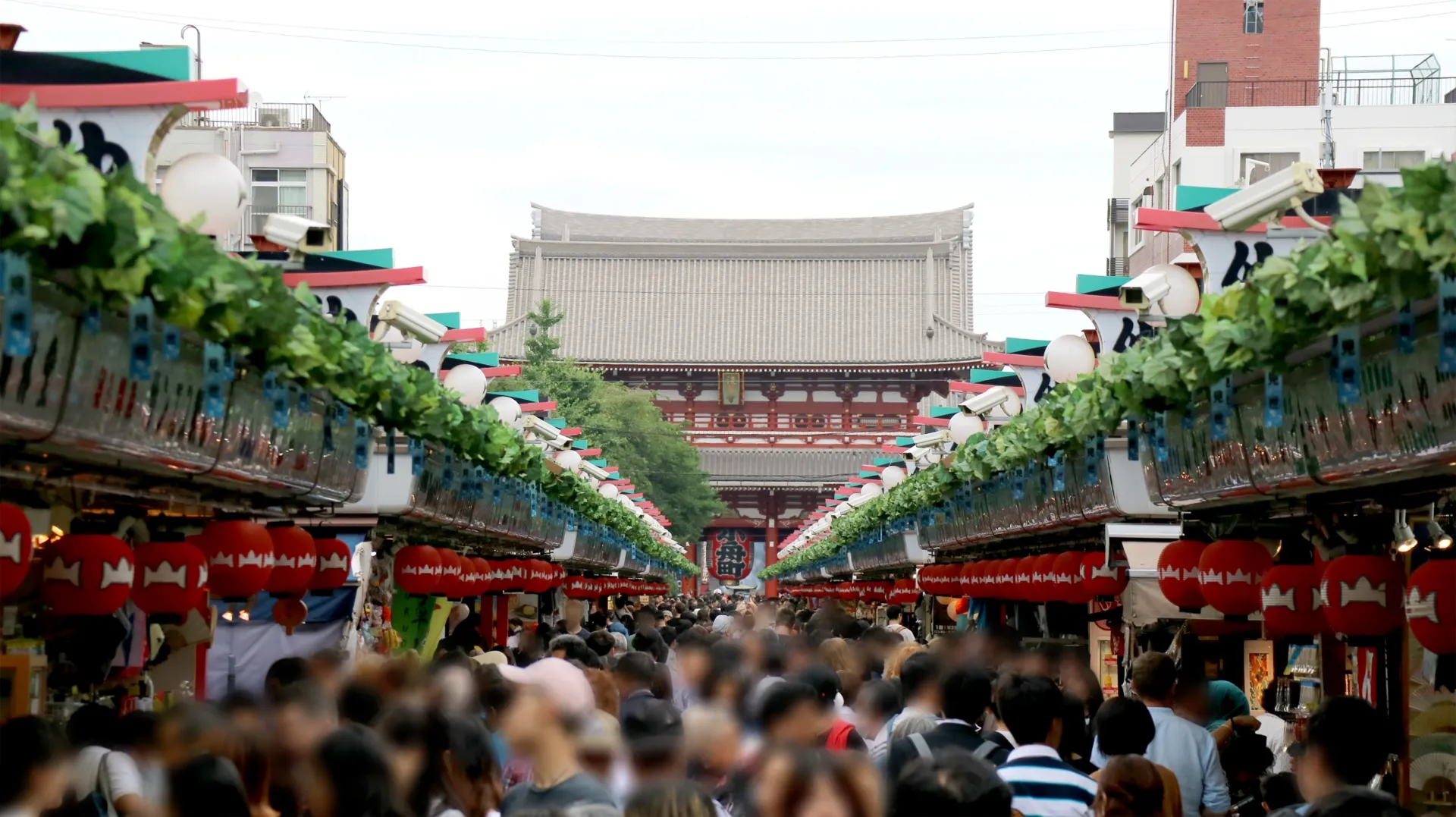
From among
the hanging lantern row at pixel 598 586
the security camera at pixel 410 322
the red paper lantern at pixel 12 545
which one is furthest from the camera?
the hanging lantern row at pixel 598 586

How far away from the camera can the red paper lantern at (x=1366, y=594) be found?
896 cm

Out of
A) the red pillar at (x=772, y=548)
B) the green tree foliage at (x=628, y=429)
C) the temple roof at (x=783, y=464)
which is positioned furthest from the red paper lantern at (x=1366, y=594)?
the red pillar at (x=772, y=548)

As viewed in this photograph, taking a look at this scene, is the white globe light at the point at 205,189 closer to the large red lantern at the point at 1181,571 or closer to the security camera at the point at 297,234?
the security camera at the point at 297,234

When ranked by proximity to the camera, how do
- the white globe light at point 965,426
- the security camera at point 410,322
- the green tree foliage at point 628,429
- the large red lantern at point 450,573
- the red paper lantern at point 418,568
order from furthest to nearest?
the green tree foliage at point 628,429 < the white globe light at point 965,426 < the large red lantern at point 450,573 < the red paper lantern at point 418,568 < the security camera at point 410,322

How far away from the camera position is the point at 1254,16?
131 feet

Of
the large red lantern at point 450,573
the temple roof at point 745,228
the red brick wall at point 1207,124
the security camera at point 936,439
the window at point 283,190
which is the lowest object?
the large red lantern at point 450,573

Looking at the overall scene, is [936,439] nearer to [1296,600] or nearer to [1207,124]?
[1296,600]

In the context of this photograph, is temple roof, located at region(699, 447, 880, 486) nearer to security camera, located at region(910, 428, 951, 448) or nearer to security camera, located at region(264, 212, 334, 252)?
security camera, located at region(910, 428, 951, 448)

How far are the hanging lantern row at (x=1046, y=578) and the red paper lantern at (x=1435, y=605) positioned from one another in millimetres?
7473

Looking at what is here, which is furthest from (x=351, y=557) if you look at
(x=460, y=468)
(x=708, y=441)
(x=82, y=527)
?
(x=708, y=441)

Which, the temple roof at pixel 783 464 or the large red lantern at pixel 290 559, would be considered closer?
the large red lantern at pixel 290 559

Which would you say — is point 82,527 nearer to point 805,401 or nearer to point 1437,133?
point 1437,133

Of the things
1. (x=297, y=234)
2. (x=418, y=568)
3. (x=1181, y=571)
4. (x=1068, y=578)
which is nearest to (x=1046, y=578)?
(x=1068, y=578)

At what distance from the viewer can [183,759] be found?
22.5 ft
